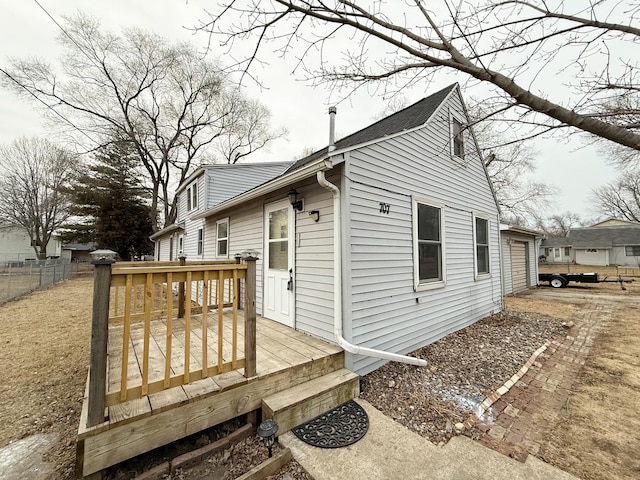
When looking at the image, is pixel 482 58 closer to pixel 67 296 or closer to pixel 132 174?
pixel 67 296

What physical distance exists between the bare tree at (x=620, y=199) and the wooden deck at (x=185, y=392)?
39021 millimetres

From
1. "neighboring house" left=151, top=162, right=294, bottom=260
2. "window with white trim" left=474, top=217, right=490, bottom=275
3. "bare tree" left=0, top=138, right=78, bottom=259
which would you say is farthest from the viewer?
"bare tree" left=0, top=138, right=78, bottom=259

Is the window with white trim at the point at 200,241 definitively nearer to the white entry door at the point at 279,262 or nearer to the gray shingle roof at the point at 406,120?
the white entry door at the point at 279,262

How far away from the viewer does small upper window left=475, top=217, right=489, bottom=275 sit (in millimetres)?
6357

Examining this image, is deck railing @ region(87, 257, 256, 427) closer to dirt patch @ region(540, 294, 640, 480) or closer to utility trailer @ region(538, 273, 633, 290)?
dirt patch @ region(540, 294, 640, 480)

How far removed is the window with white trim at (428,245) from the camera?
448cm

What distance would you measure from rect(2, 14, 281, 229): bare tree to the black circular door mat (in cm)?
1420

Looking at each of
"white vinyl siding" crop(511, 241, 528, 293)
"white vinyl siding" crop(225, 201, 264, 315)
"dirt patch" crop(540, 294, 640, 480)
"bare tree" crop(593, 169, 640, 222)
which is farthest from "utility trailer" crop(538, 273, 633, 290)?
"bare tree" crop(593, 169, 640, 222)

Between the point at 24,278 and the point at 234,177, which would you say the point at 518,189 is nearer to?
the point at 234,177

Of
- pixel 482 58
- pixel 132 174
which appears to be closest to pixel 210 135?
pixel 132 174

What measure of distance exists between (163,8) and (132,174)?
73.1ft

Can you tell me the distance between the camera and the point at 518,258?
37.6 feet

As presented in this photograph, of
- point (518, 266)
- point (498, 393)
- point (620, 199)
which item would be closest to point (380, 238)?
point (498, 393)

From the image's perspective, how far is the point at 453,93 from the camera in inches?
231
